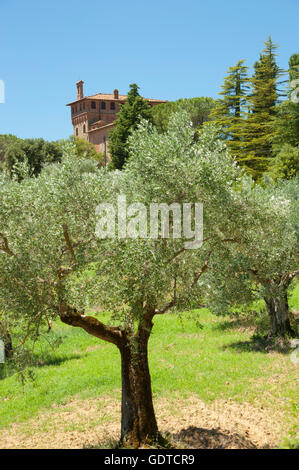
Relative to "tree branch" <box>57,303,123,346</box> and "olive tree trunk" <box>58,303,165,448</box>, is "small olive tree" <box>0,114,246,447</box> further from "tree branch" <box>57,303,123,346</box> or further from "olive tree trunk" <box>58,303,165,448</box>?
"olive tree trunk" <box>58,303,165,448</box>

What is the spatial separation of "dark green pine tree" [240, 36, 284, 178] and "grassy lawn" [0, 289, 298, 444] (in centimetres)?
3039

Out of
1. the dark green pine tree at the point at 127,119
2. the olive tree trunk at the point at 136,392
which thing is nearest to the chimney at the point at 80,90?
the dark green pine tree at the point at 127,119

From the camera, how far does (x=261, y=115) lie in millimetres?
52094

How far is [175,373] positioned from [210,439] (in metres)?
5.52

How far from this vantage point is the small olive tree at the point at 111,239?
9.76 m

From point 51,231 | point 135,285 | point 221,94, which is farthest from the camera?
point 221,94

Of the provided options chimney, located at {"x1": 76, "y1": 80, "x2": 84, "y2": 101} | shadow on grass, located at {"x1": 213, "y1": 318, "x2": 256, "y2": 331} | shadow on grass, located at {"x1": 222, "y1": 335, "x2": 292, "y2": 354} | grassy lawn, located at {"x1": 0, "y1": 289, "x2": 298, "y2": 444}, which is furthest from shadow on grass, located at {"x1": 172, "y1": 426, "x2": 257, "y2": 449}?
chimney, located at {"x1": 76, "y1": 80, "x2": 84, "y2": 101}

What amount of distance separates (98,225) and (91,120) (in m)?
99.3

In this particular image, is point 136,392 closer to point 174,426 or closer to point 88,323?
point 88,323

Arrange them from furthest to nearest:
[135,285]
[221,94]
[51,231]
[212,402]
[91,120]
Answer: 1. [91,120]
2. [221,94]
3. [212,402]
4. [51,231]
5. [135,285]
